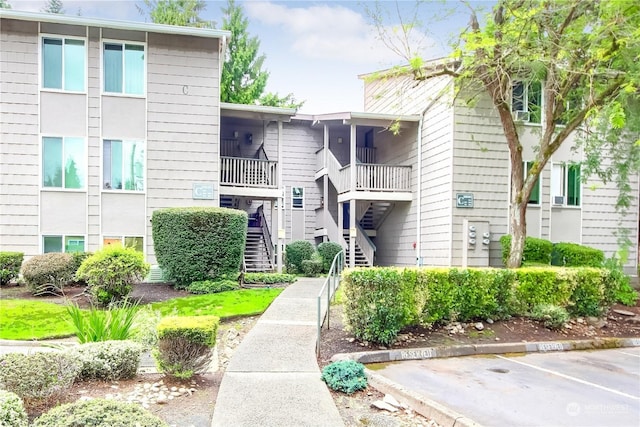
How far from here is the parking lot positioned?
15.1 feet

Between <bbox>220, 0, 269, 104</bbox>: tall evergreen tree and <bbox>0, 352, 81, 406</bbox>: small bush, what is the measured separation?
2255cm

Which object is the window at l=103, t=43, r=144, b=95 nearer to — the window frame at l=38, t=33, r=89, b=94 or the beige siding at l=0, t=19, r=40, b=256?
the window frame at l=38, t=33, r=89, b=94

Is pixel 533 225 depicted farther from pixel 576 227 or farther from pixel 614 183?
pixel 614 183

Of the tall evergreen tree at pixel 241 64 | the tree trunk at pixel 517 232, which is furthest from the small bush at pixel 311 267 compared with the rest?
the tall evergreen tree at pixel 241 64

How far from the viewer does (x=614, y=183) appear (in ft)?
49.8

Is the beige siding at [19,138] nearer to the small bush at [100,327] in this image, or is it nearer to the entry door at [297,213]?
the small bush at [100,327]

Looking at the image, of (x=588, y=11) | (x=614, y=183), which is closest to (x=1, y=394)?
(x=588, y=11)

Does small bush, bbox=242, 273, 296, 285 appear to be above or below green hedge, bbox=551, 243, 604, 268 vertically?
below

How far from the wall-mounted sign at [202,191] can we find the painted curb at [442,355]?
8.50 metres

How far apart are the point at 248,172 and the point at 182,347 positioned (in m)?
10.5

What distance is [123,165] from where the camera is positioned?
13070 mm

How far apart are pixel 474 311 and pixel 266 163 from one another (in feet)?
30.5

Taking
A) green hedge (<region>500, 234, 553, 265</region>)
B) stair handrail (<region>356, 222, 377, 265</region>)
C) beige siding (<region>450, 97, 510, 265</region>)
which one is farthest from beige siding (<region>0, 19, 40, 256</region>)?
green hedge (<region>500, 234, 553, 265</region>)

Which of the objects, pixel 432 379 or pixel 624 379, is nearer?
pixel 432 379
